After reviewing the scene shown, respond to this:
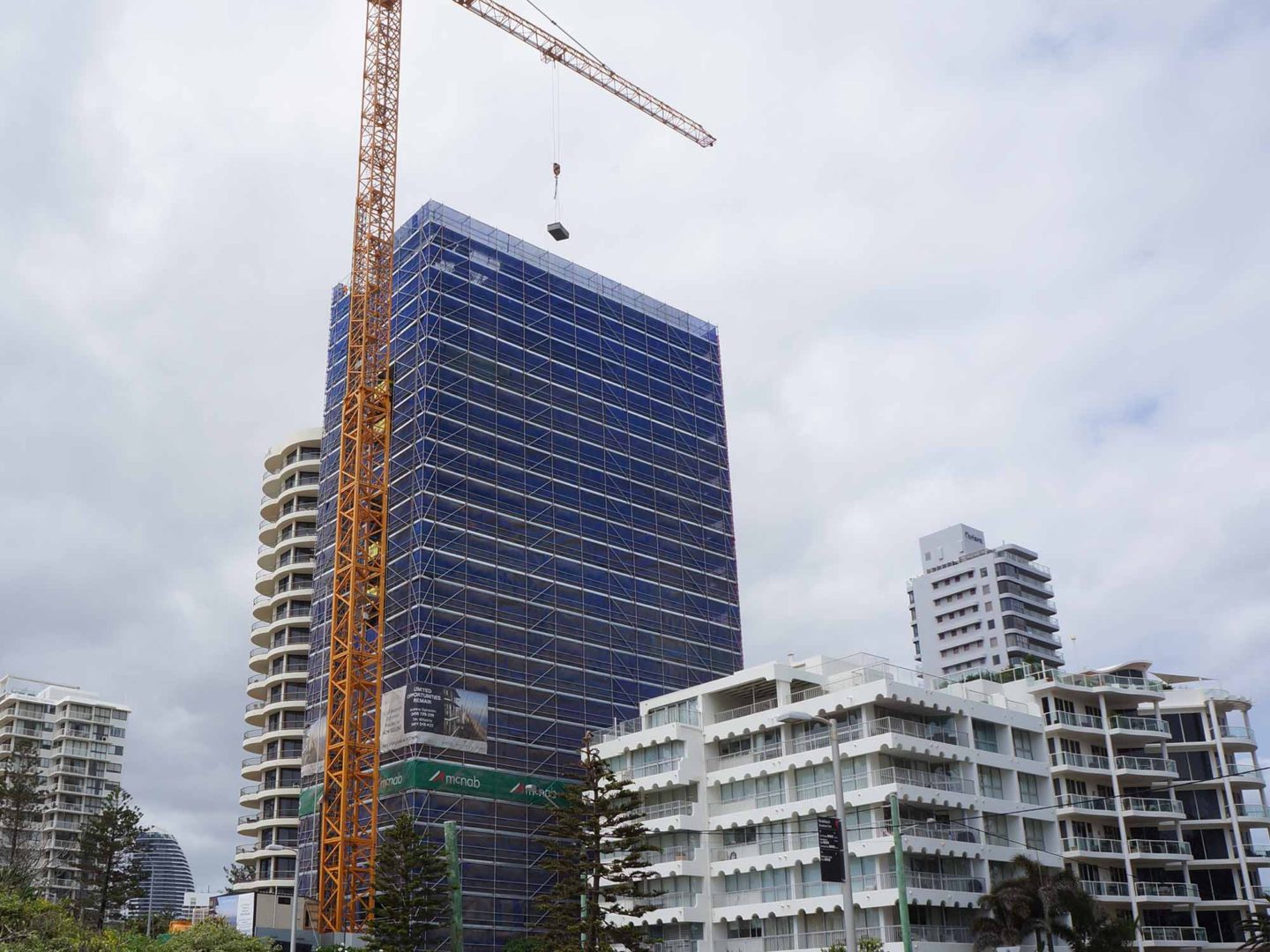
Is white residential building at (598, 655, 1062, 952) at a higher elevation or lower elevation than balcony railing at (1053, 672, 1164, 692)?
lower

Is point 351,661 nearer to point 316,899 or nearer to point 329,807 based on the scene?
point 329,807

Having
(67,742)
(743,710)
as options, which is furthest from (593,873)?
(67,742)

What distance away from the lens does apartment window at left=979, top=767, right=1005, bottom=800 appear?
7250 centimetres

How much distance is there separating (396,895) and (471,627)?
2203 centimetres

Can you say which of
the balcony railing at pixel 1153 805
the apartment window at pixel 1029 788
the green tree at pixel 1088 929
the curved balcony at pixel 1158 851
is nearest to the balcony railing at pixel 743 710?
the apartment window at pixel 1029 788

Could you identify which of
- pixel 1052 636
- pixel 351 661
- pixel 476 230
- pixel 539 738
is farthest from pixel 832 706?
pixel 1052 636

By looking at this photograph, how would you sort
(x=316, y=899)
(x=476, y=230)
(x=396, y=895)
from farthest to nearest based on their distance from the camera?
(x=476, y=230) < (x=316, y=899) < (x=396, y=895)

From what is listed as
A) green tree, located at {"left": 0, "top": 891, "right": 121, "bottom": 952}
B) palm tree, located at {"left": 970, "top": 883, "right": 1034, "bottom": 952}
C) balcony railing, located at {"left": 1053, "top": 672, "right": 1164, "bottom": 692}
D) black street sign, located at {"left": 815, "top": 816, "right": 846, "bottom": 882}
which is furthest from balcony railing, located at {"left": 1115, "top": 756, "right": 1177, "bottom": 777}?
green tree, located at {"left": 0, "top": 891, "right": 121, "bottom": 952}

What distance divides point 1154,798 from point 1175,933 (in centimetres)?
940

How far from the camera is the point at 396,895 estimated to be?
67.2 meters

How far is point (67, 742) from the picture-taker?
170m

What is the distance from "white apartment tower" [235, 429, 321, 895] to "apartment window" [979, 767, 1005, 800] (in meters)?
50.9

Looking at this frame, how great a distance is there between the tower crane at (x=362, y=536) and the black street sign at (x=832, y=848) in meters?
42.6

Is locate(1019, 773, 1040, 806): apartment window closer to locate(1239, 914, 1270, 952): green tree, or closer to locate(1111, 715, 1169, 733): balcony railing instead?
locate(1111, 715, 1169, 733): balcony railing
